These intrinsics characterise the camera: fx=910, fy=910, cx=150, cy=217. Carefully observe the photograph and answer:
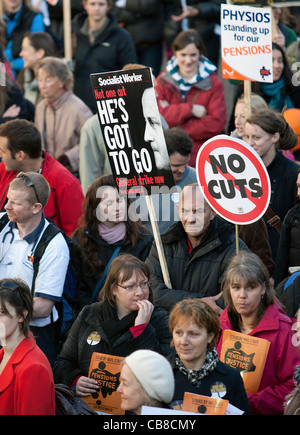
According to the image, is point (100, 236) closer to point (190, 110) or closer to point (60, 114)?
point (60, 114)

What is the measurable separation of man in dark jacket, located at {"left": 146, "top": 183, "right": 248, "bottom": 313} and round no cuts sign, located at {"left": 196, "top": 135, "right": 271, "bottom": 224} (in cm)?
13

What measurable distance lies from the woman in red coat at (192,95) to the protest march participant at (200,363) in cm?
454

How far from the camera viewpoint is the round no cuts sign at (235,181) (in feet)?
20.5

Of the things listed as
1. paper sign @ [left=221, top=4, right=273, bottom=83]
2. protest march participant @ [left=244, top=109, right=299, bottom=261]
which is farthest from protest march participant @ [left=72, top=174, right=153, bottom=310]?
paper sign @ [left=221, top=4, right=273, bottom=83]

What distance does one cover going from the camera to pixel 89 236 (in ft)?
22.6

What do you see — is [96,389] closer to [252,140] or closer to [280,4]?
[252,140]

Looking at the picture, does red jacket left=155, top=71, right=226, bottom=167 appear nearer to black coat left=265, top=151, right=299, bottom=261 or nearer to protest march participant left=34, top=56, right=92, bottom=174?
protest march participant left=34, top=56, right=92, bottom=174

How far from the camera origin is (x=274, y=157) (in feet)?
24.6

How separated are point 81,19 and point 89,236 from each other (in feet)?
17.1

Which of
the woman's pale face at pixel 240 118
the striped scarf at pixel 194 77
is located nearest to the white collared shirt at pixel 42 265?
the woman's pale face at pixel 240 118

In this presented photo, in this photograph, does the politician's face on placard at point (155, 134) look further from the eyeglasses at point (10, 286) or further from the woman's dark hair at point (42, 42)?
the woman's dark hair at point (42, 42)

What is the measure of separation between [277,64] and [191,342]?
4873mm

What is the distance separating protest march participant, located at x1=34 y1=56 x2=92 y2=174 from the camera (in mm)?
9234

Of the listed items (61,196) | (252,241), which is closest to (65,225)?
(61,196)
